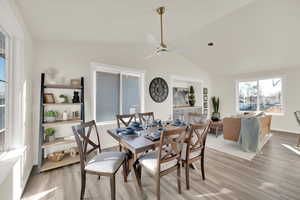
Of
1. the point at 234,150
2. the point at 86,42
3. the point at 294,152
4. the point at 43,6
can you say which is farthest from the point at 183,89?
the point at 43,6

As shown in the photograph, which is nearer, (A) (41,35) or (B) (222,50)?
(A) (41,35)

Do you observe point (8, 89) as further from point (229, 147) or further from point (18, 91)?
point (229, 147)

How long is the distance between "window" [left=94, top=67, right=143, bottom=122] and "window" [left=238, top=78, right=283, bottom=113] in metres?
5.15

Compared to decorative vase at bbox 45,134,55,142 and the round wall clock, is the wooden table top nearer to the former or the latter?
decorative vase at bbox 45,134,55,142

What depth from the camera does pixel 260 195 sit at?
170 centimetres

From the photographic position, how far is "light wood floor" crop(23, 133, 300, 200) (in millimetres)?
1713

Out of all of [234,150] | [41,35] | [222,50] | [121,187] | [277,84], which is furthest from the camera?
[277,84]

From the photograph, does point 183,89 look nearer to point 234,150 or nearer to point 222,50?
point 222,50

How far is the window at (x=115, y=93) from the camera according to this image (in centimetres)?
331

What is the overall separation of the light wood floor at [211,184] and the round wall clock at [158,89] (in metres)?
2.39

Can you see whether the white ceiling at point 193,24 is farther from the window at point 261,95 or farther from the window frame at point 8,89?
the window at point 261,95

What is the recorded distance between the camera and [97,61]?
3.13 m

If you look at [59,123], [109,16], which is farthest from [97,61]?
[59,123]

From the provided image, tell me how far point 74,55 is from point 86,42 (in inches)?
16.3
